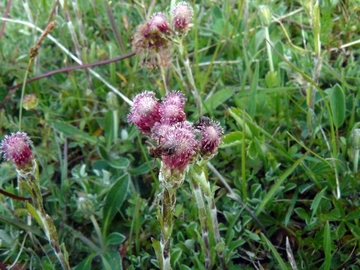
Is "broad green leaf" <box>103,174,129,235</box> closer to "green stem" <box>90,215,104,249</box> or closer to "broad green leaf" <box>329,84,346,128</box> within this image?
"green stem" <box>90,215,104,249</box>

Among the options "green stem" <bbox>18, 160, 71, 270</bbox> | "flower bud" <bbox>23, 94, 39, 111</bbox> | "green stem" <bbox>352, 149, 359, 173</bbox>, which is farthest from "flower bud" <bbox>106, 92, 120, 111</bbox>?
"green stem" <bbox>352, 149, 359, 173</bbox>

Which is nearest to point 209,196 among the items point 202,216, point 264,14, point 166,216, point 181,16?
point 202,216

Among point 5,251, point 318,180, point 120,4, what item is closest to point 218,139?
point 318,180

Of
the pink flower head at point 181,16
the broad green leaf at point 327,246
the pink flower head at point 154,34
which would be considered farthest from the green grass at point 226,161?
the pink flower head at point 181,16

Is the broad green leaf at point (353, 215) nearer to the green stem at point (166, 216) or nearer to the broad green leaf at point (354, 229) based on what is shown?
the broad green leaf at point (354, 229)

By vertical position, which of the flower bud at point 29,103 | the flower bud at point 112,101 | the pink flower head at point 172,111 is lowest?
the flower bud at point 112,101

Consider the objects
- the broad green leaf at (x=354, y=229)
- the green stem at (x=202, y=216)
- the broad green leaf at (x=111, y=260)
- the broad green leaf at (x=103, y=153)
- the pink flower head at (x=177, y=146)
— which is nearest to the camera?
the pink flower head at (x=177, y=146)

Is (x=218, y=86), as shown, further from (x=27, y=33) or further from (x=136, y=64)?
(x=27, y=33)
